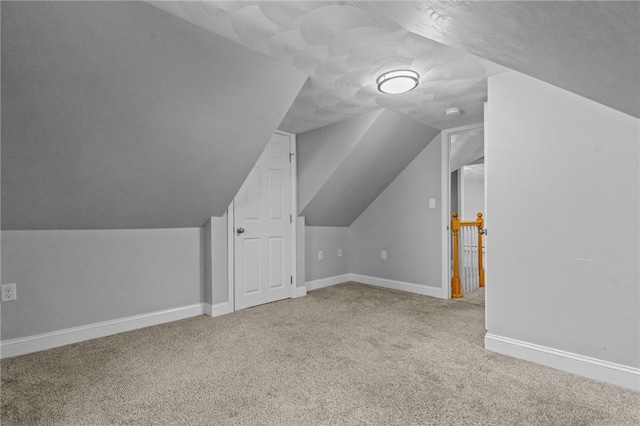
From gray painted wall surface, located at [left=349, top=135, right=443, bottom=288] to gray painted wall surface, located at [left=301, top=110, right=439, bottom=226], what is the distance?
0.15m

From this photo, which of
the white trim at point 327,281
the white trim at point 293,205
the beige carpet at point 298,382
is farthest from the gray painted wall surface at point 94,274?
the white trim at point 327,281

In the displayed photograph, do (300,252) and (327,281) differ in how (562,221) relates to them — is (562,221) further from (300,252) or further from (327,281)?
(327,281)

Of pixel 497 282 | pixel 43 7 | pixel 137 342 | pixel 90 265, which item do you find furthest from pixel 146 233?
pixel 497 282

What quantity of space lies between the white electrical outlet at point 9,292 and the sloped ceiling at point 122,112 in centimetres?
42

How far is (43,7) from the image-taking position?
1.48 m

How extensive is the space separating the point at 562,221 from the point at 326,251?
2.96 m

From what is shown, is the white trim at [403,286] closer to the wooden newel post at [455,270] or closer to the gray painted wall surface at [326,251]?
the wooden newel post at [455,270]

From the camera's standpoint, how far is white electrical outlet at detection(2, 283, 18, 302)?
2285 mm

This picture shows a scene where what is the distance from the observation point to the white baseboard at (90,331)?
90.7 inches

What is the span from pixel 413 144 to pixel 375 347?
8.17 feet

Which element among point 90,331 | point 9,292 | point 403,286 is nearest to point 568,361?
point 403,286

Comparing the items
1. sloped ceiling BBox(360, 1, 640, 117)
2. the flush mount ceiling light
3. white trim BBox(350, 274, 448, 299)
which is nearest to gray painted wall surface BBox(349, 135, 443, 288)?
white trim BBox(350, 274, 448, 299)

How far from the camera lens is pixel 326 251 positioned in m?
4.61

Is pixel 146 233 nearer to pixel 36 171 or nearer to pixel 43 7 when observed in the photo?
pixel 36 171
